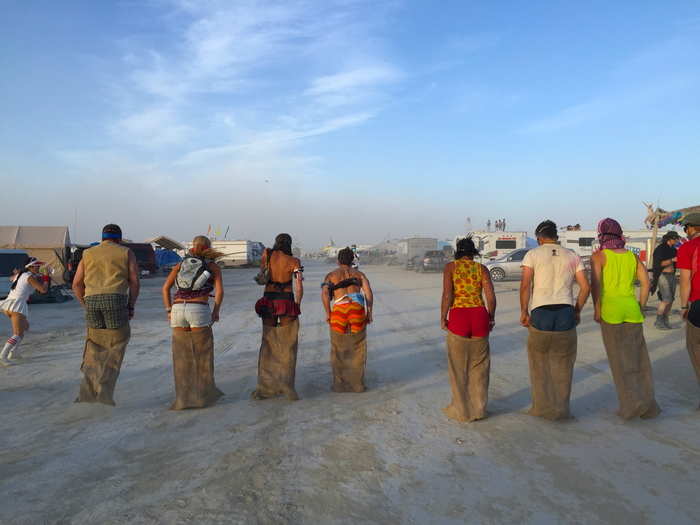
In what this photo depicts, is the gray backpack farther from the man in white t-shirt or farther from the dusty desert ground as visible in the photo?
the man in white t-shirt

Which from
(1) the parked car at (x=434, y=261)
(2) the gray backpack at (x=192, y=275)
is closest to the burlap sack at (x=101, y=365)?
(2) the gray backpack at (x=192, y=275)

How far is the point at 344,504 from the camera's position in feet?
10.2

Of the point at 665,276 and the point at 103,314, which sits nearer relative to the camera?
the point at 103,314

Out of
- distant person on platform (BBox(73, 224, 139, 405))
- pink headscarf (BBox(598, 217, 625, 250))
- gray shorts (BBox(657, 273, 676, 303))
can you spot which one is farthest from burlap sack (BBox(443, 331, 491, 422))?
gray shorts (BBox(657, 273, 676, 303))

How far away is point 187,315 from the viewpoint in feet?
16.8

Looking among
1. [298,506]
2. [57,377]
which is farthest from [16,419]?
[298,506]

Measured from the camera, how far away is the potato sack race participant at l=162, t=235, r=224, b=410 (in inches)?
201

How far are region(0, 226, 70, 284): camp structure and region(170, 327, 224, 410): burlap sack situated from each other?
1538cm

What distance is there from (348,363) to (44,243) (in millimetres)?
18714

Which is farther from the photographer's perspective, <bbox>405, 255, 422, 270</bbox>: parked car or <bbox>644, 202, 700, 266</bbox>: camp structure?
<bbox>405, 255, 422, 270</bbox>: parked car

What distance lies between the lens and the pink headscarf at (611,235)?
4926mm

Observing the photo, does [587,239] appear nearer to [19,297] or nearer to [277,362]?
[277,362]

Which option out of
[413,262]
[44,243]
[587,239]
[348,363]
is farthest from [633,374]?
[413,262]

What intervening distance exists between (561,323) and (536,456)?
4.47ft
